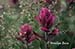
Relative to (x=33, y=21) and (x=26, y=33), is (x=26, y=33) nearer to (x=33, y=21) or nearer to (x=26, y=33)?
(x=26, y=33)

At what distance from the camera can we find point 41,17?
170 cm

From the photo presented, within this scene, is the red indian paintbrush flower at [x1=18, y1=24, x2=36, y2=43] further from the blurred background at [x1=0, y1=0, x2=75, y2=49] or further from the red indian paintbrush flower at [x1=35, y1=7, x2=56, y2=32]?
the blurred background at [x1=0, y1=0, x2=75, y2=49]

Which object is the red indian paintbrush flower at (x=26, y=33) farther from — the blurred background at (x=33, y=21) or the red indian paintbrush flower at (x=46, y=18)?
the blurred background at (x=33, y=21)

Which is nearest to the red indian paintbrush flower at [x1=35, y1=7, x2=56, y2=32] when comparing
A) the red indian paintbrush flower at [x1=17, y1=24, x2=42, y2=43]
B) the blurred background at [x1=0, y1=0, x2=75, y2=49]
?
the red indian paintbrush flower at [x1=17, y1=24, x2=42, y2=43]

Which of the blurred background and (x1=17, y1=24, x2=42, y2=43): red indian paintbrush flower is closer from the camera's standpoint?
(x1=17, y1=24, x2=42, y2=43): red indian paintbrush flower

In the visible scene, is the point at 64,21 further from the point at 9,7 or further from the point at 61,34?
the point at 9,7

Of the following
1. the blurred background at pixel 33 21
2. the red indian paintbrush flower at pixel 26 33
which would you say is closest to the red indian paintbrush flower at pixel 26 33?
the red indian paintbrush flower at pixel 26 33

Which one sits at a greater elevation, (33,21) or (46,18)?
(46,18)

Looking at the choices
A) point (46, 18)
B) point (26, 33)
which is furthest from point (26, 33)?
point (46, 18)

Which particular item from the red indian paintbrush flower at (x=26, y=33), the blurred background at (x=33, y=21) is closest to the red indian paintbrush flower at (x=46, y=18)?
the red indian paintbrush flower at (x=26, y=33)

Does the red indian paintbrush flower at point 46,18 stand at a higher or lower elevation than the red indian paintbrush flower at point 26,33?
higher

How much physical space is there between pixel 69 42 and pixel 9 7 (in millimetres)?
733

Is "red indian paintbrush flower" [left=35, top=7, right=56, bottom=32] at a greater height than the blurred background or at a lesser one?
greater

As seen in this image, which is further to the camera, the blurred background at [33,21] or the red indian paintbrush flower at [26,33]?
the blurred background at [33,21]
